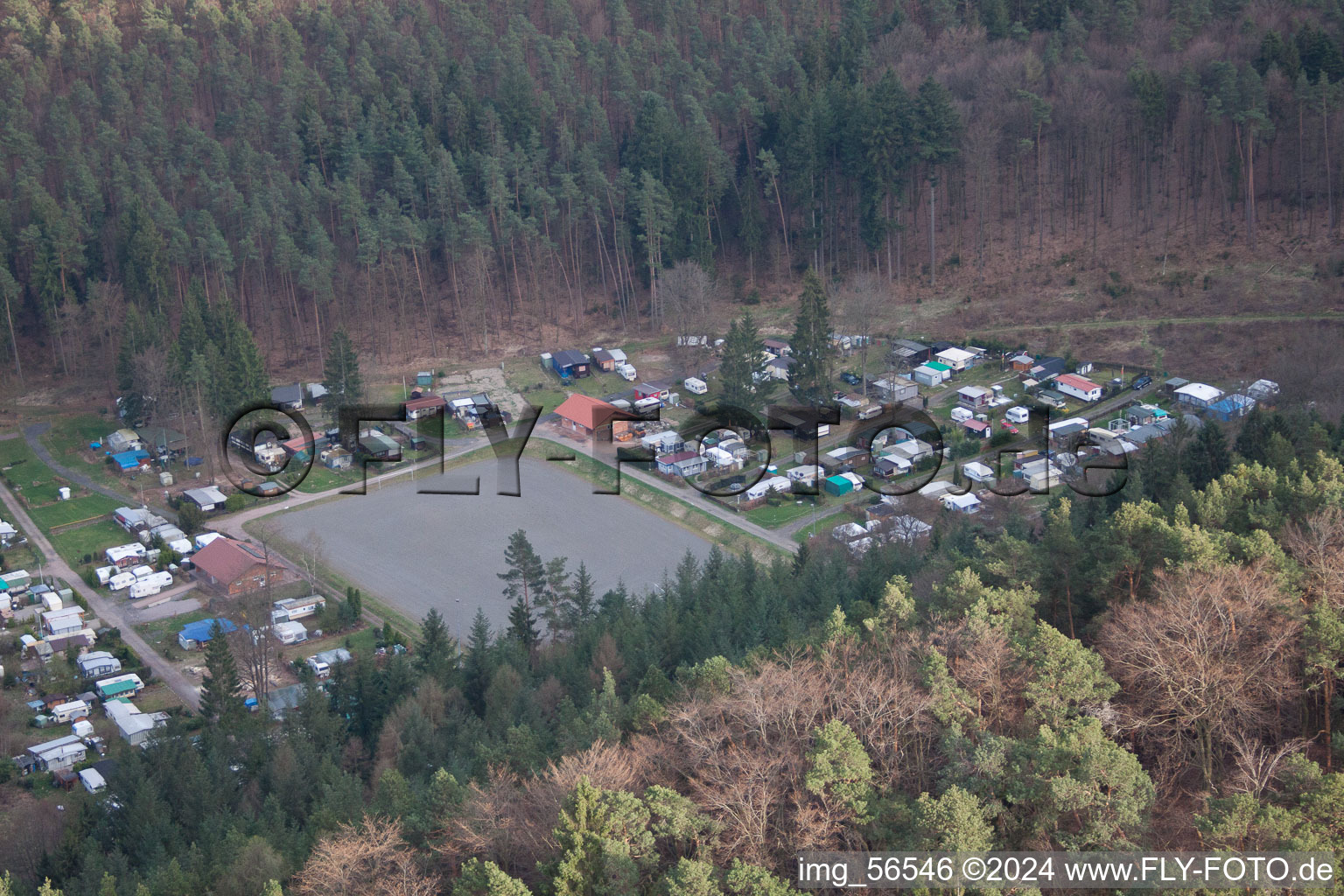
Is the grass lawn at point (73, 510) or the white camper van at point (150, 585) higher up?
the grass lawn at point (73, 510)

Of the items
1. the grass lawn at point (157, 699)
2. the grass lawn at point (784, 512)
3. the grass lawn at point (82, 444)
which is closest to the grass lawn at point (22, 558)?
the grass lawn at point (82, 444)

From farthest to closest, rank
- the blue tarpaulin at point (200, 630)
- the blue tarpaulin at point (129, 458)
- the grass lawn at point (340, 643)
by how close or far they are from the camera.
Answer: the blue tarpaulin at point (129, 458) < the blue tarpaulin at point (200, 630) < the grass lawn at point (340, 643)

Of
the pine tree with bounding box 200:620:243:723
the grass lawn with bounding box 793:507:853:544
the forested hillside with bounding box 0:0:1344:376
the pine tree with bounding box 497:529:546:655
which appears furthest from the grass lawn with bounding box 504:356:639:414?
the pine tree with bounding box 200:620:243:723

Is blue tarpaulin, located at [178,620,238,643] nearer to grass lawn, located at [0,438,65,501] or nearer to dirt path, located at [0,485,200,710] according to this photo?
dirt path, located at [0,485,200,710]

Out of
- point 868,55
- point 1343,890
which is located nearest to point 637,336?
point 868,55

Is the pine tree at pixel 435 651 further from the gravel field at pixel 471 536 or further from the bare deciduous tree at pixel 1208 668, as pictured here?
the bare deciduous tree at pixel 1208 668

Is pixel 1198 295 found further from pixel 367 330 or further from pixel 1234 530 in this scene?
pixel 367 330
